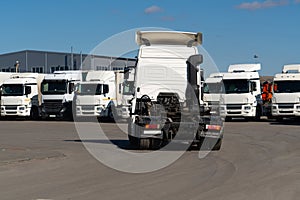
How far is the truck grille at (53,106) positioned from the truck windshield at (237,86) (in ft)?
36.3

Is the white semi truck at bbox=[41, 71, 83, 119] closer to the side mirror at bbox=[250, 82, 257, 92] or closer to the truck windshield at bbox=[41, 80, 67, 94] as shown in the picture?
the truck windshield at bbox=[41, 80, 67, 94]

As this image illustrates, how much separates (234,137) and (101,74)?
592 inches

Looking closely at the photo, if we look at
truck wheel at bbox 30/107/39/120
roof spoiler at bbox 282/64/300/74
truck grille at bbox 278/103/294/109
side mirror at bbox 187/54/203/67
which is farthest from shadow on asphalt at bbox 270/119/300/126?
truck wheel at bbox 30/107/39/120

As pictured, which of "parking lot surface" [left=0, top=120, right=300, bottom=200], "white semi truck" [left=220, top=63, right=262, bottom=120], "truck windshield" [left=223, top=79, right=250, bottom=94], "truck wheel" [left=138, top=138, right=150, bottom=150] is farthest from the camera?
"truck windshield" [left=223, top=79, right=250, bottom=94]

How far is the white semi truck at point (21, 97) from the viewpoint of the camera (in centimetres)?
3781

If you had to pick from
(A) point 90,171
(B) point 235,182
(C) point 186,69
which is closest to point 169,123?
(C) point 186,69

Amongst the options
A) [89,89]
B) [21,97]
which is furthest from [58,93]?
[21,97]

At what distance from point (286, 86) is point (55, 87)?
49.7 feet

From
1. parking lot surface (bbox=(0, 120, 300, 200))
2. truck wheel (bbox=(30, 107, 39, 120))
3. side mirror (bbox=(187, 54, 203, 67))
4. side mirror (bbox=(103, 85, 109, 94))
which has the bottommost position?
parking lot surface (bbox=(0, 120, 300, 200))

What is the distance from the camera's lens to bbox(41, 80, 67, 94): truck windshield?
121 feet

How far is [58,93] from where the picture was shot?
3672 centimetres

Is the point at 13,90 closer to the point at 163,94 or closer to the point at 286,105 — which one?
the point at 286,105

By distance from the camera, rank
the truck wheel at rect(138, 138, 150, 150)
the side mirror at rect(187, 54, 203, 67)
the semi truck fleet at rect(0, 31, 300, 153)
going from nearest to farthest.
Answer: the semi truck fleet at rect(0, 31, 300, 153) < the truck wheel at rect(138, 138, 150, 150) < the side mirror at rect(187, 54, 203, 67)

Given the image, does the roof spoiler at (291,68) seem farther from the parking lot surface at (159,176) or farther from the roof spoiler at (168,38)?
the roof spoiler at (168,38)
